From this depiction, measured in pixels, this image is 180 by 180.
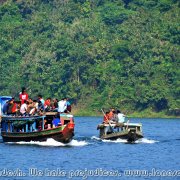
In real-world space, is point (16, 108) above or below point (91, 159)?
above

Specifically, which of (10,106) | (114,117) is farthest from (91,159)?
(114,117)

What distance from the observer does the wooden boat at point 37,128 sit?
71.7 m

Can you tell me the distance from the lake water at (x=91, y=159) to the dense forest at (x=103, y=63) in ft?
179

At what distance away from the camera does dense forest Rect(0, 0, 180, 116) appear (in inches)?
5399

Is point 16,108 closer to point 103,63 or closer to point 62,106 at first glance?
point 62,106

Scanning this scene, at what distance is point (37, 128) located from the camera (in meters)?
73.1

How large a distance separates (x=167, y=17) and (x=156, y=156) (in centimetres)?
8130

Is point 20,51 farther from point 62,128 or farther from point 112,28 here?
point 62,128

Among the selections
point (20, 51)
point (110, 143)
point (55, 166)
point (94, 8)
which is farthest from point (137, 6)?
point (55, 166)

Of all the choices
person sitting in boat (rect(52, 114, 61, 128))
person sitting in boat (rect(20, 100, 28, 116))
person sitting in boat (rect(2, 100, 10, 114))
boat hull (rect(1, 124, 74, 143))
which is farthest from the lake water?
person sitting in boat (rect(2, 100, 10, 114))

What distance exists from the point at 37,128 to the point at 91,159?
7.60m

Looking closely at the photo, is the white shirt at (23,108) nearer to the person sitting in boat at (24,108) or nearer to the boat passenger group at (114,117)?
the person sitting in boat at (24,108)

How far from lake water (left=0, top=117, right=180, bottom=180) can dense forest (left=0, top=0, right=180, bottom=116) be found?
54618 millimetres

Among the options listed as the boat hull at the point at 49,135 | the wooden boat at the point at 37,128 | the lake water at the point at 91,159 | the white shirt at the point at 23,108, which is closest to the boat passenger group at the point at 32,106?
the white shirt at the point at 23,108
